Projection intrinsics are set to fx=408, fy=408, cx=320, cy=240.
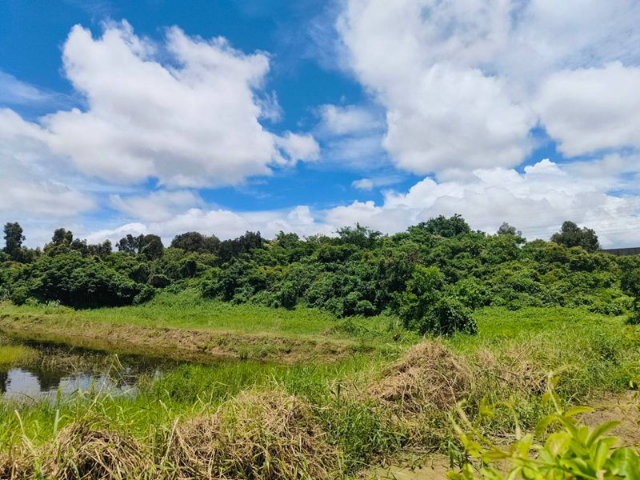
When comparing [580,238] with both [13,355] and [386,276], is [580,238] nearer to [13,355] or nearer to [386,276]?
[386,276]

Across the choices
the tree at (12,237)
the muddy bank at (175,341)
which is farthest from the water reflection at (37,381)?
the tree at (12,237)

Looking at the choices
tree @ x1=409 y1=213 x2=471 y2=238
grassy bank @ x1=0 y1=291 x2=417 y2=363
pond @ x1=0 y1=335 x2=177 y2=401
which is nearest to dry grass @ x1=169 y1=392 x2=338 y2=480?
pond @ x1=0 y1=335 x2=177 y2=401

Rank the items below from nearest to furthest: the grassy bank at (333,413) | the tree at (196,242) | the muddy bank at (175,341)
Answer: the grassy bank at (333,413) < the muddy bank at (175,341) < the tree at (196,242)

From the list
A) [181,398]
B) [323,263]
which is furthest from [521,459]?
[323,263]

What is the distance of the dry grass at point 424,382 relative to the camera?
4344 mm

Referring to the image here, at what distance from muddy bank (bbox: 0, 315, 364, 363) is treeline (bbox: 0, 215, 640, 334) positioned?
4097 mm

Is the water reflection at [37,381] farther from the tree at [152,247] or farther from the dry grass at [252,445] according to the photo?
the tree at [152,247]

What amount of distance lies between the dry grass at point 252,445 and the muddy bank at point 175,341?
36.9 ft

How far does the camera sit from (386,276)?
2114 cm

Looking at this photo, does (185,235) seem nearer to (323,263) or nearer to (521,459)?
(323,263)

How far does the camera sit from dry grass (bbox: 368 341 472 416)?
434cm

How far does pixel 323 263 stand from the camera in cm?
2762

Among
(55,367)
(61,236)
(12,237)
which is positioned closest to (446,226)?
(55,367)

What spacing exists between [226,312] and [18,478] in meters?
22.8
